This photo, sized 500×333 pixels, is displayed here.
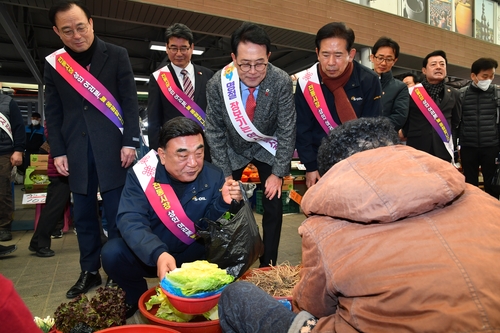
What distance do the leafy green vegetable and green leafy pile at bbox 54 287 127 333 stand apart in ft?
1.41

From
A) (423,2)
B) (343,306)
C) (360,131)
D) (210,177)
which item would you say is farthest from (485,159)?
(423,2)

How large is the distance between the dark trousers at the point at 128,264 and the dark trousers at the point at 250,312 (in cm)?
85

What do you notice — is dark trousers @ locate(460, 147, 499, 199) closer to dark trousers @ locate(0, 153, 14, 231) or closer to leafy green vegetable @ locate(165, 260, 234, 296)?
leafy green vegetable @ locate(165, 260, 234, 296)

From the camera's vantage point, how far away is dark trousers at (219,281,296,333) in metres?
1.21

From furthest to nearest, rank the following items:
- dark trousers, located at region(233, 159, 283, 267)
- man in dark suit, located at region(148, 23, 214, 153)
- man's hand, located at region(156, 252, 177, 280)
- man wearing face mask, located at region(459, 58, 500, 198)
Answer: man wearing face mask, located at region(459, 58, 500, 198) → man in dark suit, located at region(148, 23, 214, 153) → dark trousers, located at region(233, 159, 283, 267) → man's hand, located at region(156, 252, 177, 280)

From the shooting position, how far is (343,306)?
0.97 meters

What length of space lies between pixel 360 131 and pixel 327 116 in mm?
1592

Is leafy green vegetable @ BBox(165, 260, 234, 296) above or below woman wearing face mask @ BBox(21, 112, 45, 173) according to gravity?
below

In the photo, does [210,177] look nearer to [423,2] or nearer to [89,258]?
[89,258]

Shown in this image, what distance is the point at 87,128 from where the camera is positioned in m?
2.59

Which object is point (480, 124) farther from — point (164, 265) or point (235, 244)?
point (164, 265)

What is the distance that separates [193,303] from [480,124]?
424 centimetres

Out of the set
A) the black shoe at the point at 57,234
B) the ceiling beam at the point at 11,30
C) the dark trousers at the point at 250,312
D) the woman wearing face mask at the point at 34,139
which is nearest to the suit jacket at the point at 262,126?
the dark trousers at the point at 250,312

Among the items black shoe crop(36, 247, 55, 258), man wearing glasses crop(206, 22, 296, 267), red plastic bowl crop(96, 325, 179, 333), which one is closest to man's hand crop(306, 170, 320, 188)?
man wearing glasses crop(206, 22, 296, 267)
